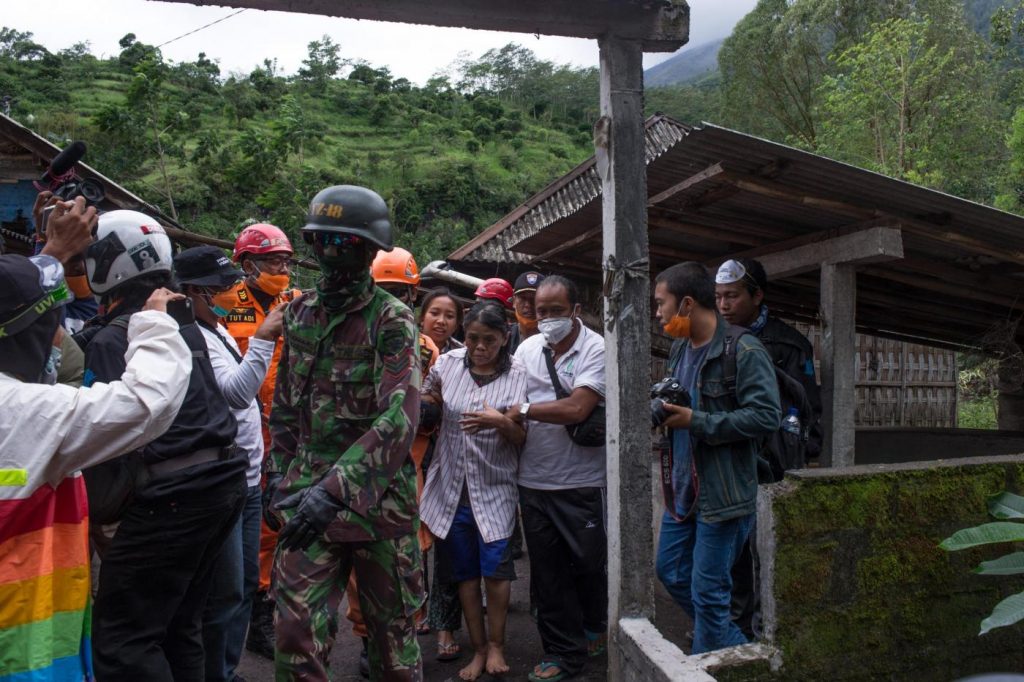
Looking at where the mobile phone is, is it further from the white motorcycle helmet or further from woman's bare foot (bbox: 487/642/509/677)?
woman's bare foot (bbox: 487/642/509/677)

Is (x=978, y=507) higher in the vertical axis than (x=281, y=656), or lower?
higher

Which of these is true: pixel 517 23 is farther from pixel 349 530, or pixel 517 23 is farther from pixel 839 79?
pixel 839 79

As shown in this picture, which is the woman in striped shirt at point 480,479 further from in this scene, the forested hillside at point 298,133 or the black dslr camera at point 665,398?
the forested hillside at point 298,133

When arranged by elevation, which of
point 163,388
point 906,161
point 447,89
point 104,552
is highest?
point 447,89

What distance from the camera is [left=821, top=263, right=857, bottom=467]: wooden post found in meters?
5.09

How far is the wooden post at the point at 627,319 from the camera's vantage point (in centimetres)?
352

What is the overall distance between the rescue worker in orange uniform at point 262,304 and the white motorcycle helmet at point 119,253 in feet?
5.61

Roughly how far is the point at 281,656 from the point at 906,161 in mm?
25534

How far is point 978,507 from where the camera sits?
3318 millimetres

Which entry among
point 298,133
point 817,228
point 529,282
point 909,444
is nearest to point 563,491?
point 529,282

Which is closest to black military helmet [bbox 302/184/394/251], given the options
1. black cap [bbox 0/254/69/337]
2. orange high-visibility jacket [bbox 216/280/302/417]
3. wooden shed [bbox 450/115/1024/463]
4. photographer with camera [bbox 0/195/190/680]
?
photographer with camera [bbox 0/195/190/680]

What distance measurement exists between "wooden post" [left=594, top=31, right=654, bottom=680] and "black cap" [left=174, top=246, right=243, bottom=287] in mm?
1828

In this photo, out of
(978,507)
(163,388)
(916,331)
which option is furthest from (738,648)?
(916,331)

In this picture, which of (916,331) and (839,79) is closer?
(916,331)
